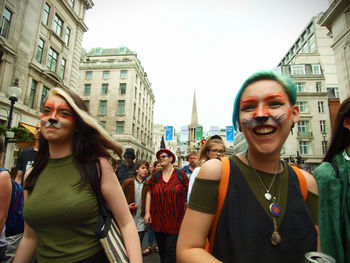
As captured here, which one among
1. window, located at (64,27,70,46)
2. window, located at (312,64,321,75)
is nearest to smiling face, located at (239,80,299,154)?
window, located at (64,27,70,46)

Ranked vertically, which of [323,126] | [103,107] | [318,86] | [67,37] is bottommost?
[323,126]

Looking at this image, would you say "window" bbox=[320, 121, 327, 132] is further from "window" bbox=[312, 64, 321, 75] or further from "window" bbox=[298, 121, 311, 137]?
"window" bbox=[312, 64, 321, 75]

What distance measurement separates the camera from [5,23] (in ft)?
43.2

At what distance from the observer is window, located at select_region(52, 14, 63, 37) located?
1765 cm

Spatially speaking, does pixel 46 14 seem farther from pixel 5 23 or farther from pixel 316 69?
pixel 316 69

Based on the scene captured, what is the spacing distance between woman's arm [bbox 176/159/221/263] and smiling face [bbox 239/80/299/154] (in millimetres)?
374

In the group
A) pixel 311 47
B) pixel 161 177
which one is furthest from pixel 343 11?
pixel 311 47


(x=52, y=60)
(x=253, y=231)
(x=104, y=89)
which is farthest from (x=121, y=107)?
(x=253, y=231)

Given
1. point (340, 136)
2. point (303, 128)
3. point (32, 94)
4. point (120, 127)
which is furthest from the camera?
point (120, 127)

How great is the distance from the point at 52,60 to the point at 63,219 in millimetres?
20044

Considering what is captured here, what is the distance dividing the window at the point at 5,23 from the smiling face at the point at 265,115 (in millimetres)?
17492

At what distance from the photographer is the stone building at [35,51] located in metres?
13.1

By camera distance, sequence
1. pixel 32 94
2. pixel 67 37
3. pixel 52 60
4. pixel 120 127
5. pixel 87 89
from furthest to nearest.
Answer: pixel 87 89
pixel 120 127
pixel 67 37
pixel 52 60
pixel 32 94

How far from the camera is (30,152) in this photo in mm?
3896
